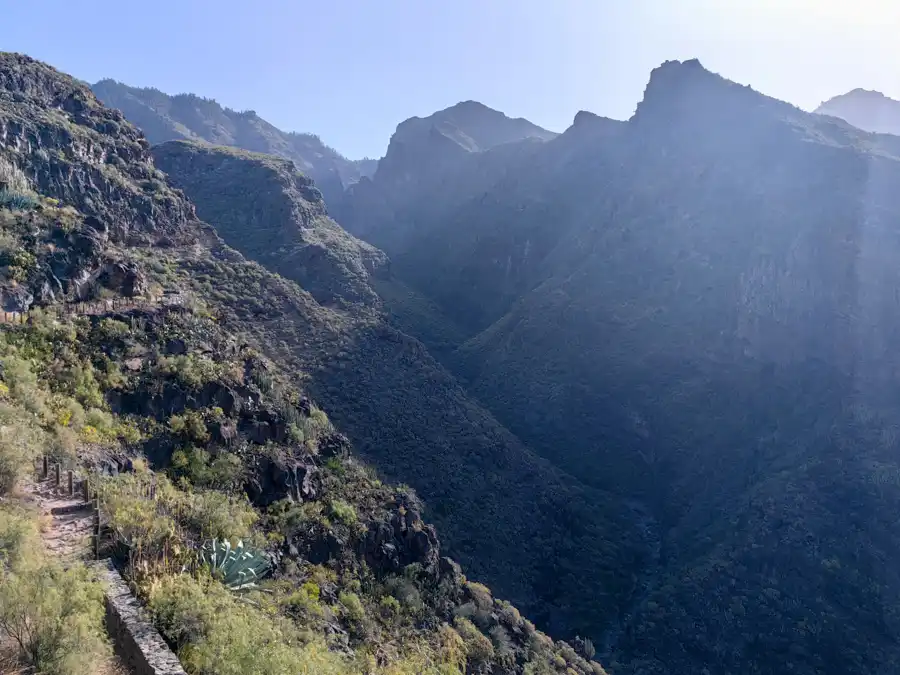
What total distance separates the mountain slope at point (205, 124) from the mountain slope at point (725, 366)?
7600 cm

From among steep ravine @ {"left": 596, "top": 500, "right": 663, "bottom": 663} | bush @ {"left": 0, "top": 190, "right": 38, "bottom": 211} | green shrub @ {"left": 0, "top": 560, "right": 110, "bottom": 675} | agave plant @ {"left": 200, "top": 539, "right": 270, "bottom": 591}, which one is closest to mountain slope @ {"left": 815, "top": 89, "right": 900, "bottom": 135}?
steep ravine @ {"left": 596, "top": 500, "right": 663, "bottom": 663}

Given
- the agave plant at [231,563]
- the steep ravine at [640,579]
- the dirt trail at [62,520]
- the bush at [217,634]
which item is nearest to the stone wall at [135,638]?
the bush at [217,634]

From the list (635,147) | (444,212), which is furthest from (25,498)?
(444,212)

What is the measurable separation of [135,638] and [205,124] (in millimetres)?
155994

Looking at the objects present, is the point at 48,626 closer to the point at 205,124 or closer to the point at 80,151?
the point at 80,151

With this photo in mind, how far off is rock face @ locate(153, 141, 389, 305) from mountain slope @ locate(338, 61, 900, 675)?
15.0 meters

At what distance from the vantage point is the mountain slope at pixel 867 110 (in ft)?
434

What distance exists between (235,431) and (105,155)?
2417 centimetres

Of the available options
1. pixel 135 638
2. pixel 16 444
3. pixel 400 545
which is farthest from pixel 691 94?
pixel 135 638

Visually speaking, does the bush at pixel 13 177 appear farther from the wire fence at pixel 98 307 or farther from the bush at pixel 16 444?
the bush at pixel 16 444

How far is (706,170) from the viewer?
71.2 metres

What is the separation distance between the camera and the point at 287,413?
24.4 m

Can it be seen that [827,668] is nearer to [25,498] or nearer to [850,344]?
[850,344]

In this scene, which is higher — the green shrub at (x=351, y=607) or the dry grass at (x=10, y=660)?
the dry grass at (x=10, y=660)
